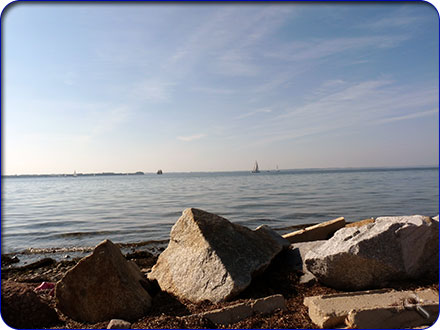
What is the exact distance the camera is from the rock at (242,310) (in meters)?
3.90

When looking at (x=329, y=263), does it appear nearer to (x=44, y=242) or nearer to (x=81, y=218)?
(x=44, y=242)

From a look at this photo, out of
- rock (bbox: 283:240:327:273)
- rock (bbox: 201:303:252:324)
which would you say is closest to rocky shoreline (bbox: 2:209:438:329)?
rock (bbox: 201:303:252:324)

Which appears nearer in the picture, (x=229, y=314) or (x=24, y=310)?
(x=229, y=314)

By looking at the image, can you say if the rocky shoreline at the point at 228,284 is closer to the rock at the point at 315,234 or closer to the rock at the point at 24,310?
the rock at the point at 24,310

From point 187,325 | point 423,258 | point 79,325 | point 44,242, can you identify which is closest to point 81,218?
point 44,242

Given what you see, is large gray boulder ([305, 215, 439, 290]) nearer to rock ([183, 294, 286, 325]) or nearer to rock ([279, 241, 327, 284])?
rock ([279, 241, 327, 284])

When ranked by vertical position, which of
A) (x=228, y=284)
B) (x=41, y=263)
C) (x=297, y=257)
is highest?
(x=228, y=284)

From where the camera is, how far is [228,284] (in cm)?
469

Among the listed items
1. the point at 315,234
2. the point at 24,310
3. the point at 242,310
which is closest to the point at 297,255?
the point at 315,234

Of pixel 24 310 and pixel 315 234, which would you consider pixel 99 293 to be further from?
pixel 315 234

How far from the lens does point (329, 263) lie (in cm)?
487

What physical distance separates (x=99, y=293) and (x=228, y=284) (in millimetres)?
1848

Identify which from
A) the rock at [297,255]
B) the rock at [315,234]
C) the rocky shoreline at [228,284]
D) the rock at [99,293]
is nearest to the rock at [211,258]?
the rocky shoreline at [228,284]

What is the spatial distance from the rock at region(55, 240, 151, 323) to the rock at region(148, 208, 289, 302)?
0.75 meters
